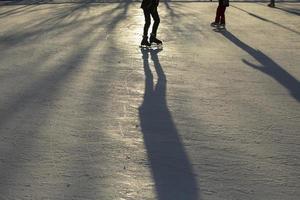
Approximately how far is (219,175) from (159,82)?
3115mm

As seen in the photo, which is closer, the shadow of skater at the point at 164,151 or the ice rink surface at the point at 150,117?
the shadow of skater at the point at 164,151

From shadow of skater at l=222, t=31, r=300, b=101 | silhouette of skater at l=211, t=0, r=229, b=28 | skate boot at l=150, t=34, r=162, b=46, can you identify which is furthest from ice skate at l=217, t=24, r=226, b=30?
skate boot at l=150, t=34, r=162, b=46

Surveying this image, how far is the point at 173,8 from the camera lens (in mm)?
16375

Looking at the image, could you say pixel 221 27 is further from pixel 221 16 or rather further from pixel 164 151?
pixel 164 151

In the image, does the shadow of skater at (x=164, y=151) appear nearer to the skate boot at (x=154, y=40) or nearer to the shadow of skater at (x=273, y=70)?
the shadow of skater at (x=273, y=70)

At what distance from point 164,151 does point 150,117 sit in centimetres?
101

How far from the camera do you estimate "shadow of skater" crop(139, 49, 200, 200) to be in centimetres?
387

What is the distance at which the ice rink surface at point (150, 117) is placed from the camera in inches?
157

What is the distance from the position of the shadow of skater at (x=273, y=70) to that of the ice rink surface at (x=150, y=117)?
0.02 m

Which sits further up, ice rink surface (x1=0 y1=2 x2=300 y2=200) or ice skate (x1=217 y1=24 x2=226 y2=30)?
ice rink surface (x1=0 y1=2 x2=300 y2=200)

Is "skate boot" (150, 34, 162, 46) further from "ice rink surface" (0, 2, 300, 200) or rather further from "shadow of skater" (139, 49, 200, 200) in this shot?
"shadow of skater" (139, 49, 200, 200)

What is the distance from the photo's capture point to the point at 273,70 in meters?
7.72

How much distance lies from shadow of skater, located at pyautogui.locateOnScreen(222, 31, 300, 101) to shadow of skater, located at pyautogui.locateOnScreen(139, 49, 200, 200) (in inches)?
69.0

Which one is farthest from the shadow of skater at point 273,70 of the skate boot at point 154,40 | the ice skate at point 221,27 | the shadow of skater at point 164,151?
the ice skate at point 221,27
